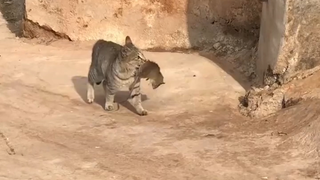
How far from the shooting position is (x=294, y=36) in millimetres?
6832

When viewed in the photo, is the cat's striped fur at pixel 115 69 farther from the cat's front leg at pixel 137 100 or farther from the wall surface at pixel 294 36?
the wall surface at pixel 294 36

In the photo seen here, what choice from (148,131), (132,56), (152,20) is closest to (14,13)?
(152,20)

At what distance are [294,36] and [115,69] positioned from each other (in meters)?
1.99

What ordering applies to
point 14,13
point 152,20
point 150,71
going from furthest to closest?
point 14,13 → point 152,20 → point 150,71

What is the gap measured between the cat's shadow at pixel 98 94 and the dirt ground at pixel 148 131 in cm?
1

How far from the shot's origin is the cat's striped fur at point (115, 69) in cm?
660

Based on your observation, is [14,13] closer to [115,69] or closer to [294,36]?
[115,69]

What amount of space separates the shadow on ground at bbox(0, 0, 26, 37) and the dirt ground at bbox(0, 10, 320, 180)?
2.16 metres

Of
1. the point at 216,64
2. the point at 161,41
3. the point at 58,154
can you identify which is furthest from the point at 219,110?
the point at 161,41

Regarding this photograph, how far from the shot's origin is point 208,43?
9281 mm

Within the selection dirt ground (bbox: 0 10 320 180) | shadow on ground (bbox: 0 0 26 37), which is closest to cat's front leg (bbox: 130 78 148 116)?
dirt ground (bbox: 0 10 320 180)

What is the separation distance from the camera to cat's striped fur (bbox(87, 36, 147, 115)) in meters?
6.60

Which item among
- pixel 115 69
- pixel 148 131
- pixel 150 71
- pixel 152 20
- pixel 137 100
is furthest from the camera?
pixel 152 20

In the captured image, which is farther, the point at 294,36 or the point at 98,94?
the point at 98,94
